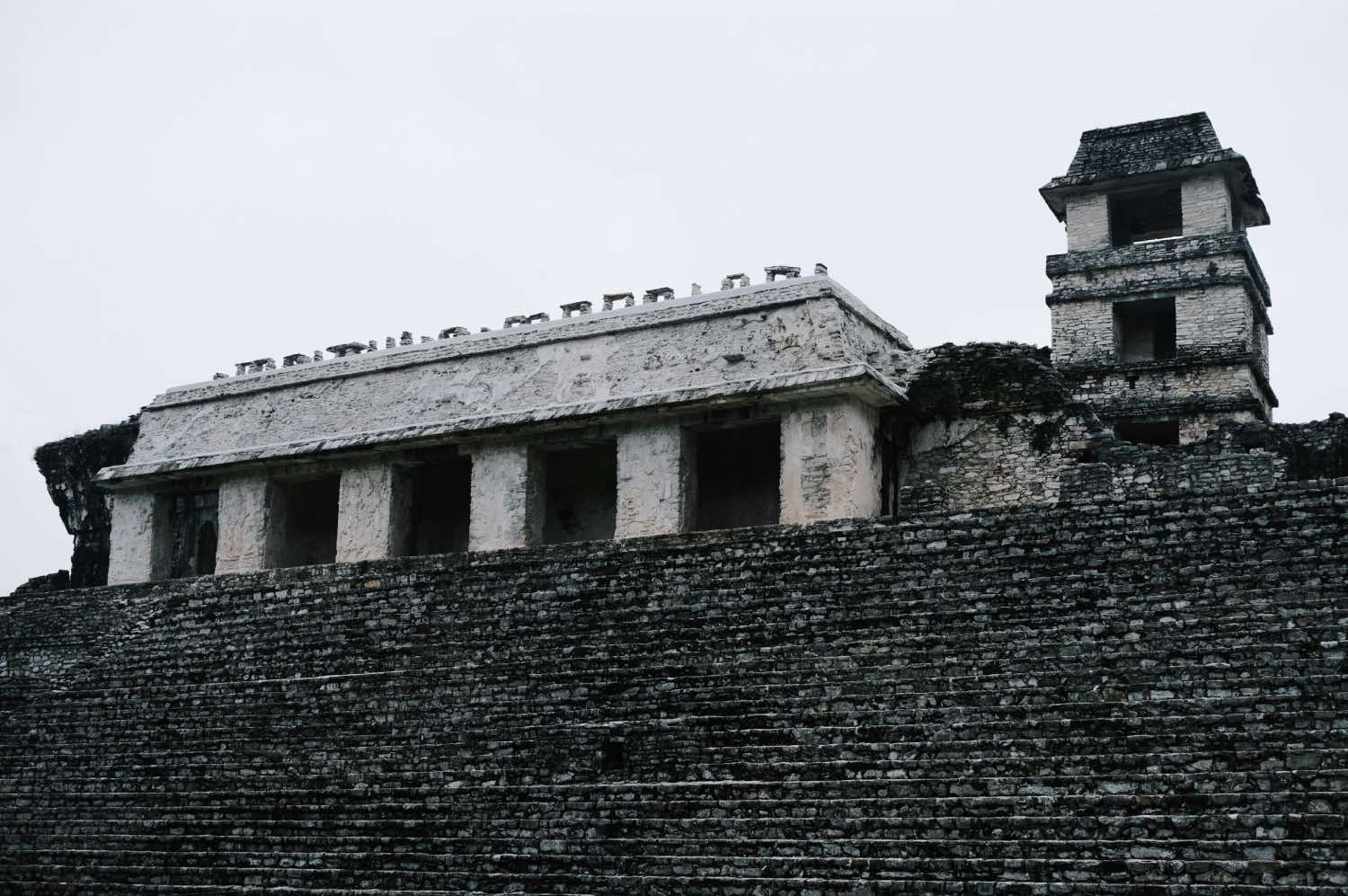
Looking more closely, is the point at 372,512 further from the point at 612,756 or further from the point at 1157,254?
the point at 1157,254

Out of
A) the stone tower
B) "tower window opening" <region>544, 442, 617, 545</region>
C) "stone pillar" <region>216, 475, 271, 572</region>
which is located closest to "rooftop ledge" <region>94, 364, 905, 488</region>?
"stone pillar" <region>216, 475, 271, 572</region>

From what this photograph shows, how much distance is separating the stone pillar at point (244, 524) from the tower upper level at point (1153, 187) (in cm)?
1177

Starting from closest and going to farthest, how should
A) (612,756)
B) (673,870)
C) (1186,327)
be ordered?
(673,870) → (612,756) → (1186,327)

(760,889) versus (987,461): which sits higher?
(987,461)

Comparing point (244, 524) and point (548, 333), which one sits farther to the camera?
point (244, 524)

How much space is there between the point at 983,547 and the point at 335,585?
6.85 m

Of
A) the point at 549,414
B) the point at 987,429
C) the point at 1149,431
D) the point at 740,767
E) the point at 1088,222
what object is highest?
the point at 1088,222

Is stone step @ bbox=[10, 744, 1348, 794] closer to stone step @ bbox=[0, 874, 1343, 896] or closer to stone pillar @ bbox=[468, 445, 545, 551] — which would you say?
stone step @ bbox=[0, 874, 1343, 896]

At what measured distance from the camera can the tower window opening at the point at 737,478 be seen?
18578 millimetres

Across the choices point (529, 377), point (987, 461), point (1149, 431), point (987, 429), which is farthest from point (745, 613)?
point (1149, 431)

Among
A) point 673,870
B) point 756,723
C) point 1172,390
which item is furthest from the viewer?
point 1172,390

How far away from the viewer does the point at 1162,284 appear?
71.3 ft

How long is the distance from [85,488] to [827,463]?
13010 millimetres

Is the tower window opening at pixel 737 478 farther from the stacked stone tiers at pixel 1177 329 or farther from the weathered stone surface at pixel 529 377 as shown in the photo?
the stacked stone tiers at pixel 1177 329
